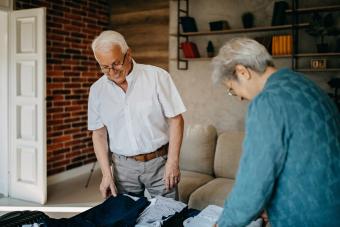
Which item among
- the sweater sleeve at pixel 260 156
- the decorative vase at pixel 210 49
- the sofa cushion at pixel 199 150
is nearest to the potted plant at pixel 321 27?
the decorative vase at pixel 210 49

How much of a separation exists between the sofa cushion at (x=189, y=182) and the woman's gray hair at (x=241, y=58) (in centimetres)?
204

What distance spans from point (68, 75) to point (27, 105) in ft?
3.17

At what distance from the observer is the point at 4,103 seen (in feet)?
13.4

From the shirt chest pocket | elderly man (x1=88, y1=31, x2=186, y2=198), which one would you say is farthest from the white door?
the shirt chest pocket

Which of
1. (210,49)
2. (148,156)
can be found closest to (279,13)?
(210,49)

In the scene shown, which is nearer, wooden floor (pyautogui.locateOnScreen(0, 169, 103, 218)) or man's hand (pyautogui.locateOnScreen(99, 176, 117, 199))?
man's hand (pyautogui.locateOnScreen(99, 176, 117, 199))

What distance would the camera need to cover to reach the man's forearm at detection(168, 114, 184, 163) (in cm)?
194

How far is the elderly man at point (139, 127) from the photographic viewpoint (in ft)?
6.38

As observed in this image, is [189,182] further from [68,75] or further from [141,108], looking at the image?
[68,75]

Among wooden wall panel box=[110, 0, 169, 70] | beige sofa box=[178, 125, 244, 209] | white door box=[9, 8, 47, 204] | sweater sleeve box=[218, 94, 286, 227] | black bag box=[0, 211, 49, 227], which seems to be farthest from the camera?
wooden wall panel box=[110, 0, 169, 70]

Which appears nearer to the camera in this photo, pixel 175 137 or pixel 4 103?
pixel 175 137

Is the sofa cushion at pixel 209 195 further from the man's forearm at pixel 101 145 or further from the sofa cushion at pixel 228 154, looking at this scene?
the man's forearm at pixel 101 145

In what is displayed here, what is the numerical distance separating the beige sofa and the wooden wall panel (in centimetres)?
171

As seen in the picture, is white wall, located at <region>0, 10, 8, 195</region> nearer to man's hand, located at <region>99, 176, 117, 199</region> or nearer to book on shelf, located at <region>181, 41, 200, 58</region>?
book on shelf, located at <region>181, 41, 200, 58</region>
